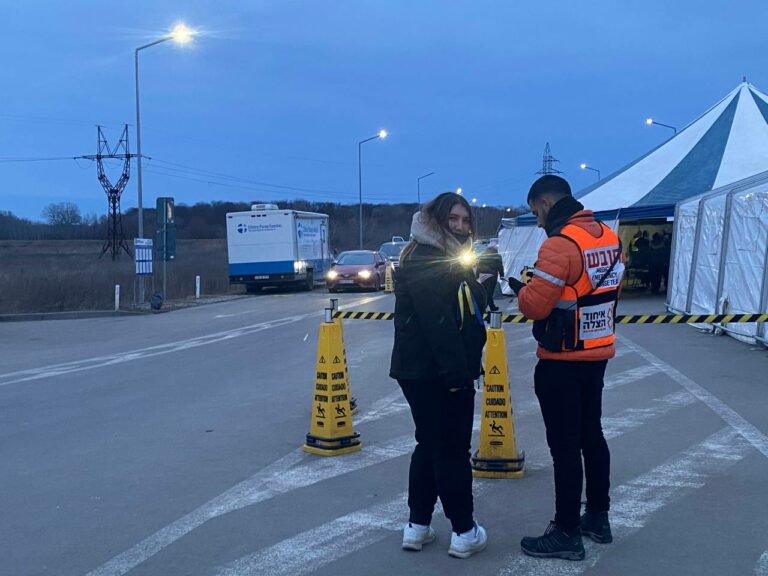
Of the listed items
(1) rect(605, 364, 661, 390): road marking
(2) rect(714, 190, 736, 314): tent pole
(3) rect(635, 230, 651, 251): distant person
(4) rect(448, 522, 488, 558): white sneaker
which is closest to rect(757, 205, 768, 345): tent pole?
(2) rect(714, 190, 736, 314): tent pole

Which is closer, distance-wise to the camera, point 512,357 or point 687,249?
point 512,357

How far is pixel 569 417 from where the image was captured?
4.57 meters

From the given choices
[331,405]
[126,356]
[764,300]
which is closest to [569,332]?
[331,405]

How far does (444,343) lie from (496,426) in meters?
2.18

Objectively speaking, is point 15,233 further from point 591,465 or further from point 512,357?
point 591,465

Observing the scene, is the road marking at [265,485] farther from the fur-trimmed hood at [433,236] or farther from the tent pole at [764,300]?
the tent pole at [764,300]

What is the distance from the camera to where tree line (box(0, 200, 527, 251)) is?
300ft

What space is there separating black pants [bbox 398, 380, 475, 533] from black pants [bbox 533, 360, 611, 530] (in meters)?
0.44

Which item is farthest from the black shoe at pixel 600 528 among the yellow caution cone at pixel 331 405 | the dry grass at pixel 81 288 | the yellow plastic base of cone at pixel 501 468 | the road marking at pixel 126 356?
the dry grass at pixel 81 288

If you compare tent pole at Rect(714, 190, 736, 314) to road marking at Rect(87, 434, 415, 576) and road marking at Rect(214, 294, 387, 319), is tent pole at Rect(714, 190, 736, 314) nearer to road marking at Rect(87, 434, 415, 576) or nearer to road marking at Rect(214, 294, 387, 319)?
road marking at Rect(87, 434, 415, 576)

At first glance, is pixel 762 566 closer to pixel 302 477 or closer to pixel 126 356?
pixel 302 477

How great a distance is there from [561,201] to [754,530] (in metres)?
2.37

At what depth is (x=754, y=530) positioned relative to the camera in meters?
5.06

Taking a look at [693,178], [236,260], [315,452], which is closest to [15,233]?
[236,260]
